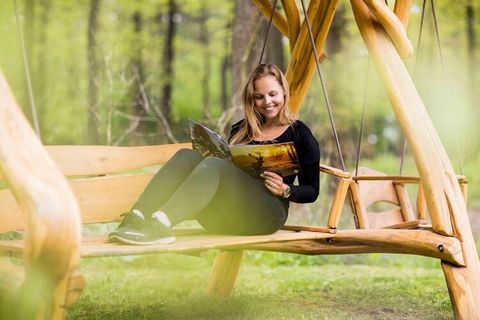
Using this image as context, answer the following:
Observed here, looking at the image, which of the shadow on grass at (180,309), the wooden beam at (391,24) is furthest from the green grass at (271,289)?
the wooden beam at (391,24)

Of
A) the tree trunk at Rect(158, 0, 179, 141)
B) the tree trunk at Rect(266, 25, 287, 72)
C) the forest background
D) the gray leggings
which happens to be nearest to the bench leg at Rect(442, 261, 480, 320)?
the gray leggings

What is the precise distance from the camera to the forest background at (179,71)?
384 inches

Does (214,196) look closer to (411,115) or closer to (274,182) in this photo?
(274,182)

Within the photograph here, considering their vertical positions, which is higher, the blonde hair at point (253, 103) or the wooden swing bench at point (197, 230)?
the blonde hair at point (253, 103)

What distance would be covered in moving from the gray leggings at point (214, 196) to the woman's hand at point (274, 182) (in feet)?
0.13

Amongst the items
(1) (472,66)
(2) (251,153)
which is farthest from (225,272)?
(1) (472,66)

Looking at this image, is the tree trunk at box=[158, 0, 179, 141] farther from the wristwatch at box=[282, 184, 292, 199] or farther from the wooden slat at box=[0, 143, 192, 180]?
the wristwatch at box=[282, 184, 292, 199]

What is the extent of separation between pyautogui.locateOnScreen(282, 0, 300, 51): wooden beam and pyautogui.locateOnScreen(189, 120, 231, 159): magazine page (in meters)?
1.48

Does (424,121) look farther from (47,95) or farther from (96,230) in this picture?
(47,95)

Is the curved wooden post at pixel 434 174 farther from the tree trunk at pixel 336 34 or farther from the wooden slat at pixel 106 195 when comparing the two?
the tree trunk at pixel 336 34

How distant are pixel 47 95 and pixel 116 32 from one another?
96.5 inches

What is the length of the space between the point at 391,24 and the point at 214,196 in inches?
53.7

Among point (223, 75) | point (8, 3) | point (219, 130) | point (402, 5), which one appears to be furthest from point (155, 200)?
point (223, 75)

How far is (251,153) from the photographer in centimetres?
339
